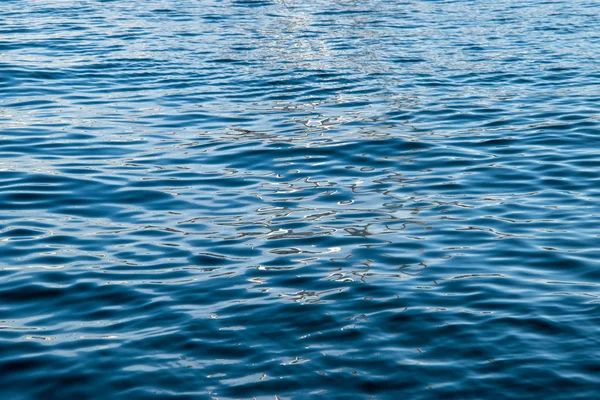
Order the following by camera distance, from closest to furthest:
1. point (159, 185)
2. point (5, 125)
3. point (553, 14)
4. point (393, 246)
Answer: point (393, 246)
point (159, 185)
point (5, 125)
point (553, 14)

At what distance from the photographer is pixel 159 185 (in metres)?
11.9

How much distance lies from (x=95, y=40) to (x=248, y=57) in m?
4.21

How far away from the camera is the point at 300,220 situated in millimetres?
10523

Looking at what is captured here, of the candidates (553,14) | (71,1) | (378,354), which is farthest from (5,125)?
(553,14)

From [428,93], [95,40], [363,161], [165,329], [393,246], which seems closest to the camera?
[165,329]

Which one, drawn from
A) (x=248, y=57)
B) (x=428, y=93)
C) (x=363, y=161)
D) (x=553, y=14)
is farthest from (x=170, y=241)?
(x=553, y=14)

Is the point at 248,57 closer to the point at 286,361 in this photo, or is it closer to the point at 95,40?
the point at 95,40

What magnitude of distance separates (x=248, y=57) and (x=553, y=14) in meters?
9.61

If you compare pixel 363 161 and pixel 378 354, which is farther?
pixel 363 161

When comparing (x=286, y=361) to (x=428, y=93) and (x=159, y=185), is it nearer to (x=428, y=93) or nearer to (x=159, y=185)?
→ (x=159, y=185)

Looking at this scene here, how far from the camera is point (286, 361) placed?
7.11m

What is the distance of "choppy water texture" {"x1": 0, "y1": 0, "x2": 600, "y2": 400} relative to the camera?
7098mm

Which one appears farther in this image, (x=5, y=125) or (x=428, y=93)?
(x=428, y=93)

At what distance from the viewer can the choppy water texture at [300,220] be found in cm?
710
